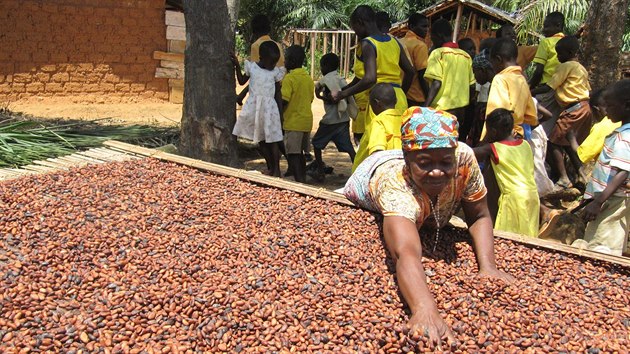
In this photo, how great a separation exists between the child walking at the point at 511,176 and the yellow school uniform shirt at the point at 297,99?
2.23m

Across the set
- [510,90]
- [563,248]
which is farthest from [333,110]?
[563,248]

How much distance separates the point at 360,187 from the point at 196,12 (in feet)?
7.87

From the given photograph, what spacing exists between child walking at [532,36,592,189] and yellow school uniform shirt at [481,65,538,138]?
1.48 metres

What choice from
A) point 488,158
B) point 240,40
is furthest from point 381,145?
point 240,40

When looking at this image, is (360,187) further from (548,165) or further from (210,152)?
(548,165)

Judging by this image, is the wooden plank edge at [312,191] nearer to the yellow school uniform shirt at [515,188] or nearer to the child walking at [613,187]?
the child walking at [613,187]

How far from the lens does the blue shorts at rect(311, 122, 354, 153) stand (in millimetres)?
5636

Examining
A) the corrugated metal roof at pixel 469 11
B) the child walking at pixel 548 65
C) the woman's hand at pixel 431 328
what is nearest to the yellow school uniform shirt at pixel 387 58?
the child walking at pixel 548 65

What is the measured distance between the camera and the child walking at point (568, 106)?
5.30 meters

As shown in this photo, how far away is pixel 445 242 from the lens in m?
2.87

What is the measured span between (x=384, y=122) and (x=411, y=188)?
1.37 m

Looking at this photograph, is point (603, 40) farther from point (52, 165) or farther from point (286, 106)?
point (52, 165)

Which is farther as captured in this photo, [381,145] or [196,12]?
[196,12]

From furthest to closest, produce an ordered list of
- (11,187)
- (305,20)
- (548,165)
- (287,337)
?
1. (305,20)
2. (548,165)
3. (11,187)
4. (287,337)
